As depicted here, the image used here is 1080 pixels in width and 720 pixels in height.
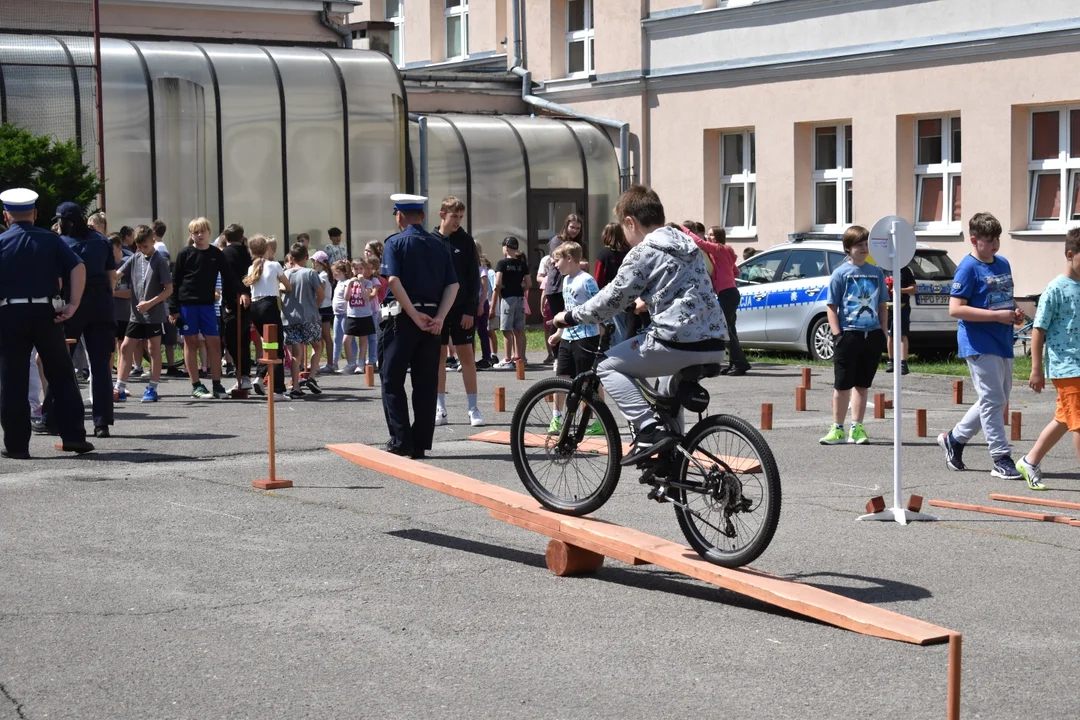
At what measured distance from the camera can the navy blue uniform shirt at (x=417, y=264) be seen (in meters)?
11.6

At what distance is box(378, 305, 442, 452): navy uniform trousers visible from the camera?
11.3 m

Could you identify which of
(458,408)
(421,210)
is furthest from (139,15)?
(421,210)

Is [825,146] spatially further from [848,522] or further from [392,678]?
[392,678]

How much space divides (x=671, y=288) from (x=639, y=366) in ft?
1.43

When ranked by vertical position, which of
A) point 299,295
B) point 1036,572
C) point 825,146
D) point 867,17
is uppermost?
point 867,17

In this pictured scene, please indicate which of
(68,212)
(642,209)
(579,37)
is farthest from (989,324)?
(579,37)

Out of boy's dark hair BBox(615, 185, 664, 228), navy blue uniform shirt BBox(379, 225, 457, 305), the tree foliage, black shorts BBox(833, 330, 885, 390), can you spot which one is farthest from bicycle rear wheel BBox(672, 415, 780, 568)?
the tree foliage

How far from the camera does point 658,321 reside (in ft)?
25.5

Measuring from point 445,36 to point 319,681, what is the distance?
33.4 m

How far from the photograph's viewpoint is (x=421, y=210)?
11.7 m

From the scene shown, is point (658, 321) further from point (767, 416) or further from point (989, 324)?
point (767, 416)

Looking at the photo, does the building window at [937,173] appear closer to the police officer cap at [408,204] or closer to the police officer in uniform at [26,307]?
the police officer cap at [408,204]

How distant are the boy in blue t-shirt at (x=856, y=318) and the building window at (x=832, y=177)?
48.9ft

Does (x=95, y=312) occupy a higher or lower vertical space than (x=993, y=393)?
higher
